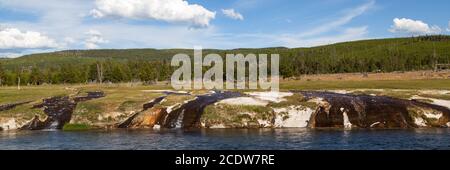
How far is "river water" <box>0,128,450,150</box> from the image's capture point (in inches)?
1785

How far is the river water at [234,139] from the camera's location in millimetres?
45344

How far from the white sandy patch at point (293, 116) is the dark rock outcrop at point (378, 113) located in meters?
0.94

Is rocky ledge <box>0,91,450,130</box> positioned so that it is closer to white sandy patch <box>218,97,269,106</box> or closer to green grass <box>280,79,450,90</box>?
white sandy patch <box>218,97,269,106</box>

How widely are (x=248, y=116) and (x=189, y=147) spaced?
20938 millimetres

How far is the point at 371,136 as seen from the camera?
2031 inches

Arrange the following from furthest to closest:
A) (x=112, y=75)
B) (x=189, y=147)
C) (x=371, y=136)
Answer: (x=112, y=75), (x=371, y=136), (x=189, y=147)

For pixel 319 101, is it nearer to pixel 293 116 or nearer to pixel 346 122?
pixel 293 116

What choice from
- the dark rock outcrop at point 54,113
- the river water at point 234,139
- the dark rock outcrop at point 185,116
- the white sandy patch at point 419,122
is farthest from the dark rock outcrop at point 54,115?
the white sandy patch at point 419,122

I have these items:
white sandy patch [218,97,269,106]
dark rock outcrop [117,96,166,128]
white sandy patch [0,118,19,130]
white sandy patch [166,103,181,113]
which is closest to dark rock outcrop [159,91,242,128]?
white sandy patch [166,103,181,113]

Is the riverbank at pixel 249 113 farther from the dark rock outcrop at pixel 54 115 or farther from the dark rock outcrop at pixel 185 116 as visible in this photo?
the dark rock outcrop at pixel 54 115

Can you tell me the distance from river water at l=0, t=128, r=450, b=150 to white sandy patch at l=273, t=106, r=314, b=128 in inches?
149
